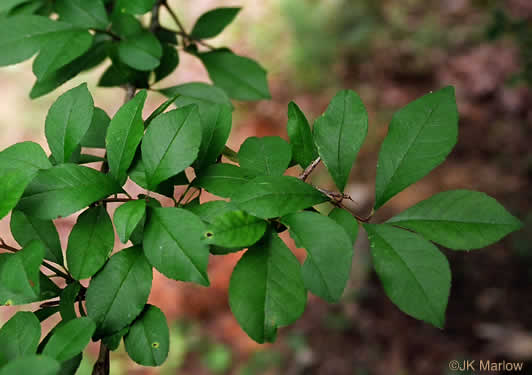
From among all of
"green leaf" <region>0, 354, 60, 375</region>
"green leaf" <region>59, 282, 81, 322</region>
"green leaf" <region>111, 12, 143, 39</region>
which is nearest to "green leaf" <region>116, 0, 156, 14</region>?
"green leaf" <region>111, 12, 143, 39</region>

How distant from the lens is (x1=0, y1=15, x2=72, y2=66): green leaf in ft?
2.79

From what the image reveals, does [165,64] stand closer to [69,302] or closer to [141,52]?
[141,52]

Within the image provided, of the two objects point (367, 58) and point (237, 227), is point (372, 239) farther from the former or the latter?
point (367, 58)

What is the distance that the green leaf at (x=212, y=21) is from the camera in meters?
1.15

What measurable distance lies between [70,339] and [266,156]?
1.22ft

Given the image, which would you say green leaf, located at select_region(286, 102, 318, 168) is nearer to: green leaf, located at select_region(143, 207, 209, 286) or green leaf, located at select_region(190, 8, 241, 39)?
green leaf, located at select_region(143, 207, 209, 286)

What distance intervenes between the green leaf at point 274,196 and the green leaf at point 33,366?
0.28 meters

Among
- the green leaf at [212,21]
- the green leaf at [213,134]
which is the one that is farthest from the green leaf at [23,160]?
the green leaf at [212,21]

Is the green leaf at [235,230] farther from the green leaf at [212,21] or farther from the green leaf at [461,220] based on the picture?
the green leaf at [212,21]

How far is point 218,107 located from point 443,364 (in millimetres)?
2007

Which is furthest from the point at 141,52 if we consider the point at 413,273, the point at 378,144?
the point at 378,144

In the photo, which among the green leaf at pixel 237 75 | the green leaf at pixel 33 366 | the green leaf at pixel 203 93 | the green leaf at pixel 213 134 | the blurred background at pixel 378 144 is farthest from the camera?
the blurred background at pixel 378 144

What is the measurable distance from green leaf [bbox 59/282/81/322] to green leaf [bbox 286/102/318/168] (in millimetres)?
385

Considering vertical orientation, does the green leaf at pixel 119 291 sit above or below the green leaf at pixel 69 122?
below
